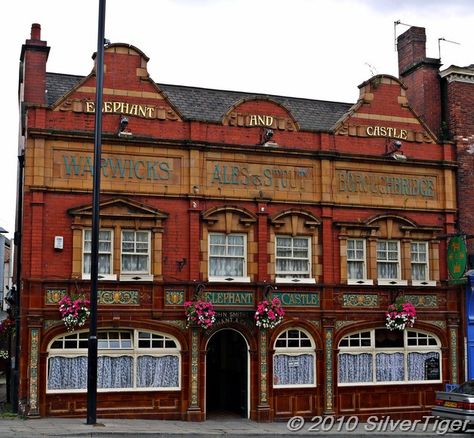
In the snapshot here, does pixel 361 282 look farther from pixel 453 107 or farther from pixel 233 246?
pixel 453 107

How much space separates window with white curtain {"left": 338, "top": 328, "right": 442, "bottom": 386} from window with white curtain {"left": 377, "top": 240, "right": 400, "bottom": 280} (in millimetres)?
1770

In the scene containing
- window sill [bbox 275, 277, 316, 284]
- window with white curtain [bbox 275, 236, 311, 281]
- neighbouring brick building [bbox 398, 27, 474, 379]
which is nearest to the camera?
window sill [bbox 275, 277, 316, 284]

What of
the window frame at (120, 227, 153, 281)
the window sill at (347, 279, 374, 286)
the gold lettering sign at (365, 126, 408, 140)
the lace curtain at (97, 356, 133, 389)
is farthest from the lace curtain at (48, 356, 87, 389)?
the gold lettering sign at (365, 126, 408, 140)

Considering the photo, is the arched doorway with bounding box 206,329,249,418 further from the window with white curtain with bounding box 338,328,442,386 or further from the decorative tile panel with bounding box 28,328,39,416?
Answer: the decorative tile panel with bounding box 28,328,39,416

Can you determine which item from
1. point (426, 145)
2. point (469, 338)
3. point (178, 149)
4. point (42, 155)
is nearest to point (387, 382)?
point (469, 338)

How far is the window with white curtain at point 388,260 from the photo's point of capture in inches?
957

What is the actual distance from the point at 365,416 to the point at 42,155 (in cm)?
1224

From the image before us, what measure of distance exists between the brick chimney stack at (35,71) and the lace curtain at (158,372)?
7881mm

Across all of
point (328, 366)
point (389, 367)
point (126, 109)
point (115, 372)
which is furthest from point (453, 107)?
point (115, 372)

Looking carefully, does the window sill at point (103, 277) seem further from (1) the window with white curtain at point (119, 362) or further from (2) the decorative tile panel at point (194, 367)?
(2) the decorative tile panel at point (194, 367)

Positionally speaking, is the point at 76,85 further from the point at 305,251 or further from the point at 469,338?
the point at 469,338

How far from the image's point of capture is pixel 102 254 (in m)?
21.5

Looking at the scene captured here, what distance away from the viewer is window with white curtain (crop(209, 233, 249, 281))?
74.3ft

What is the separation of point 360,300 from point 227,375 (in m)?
4.90
